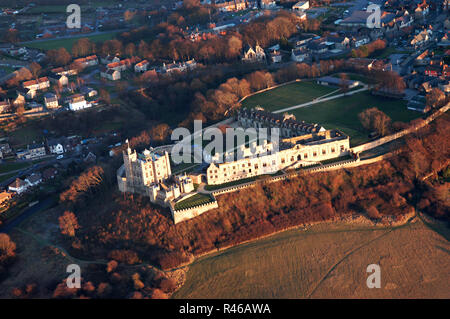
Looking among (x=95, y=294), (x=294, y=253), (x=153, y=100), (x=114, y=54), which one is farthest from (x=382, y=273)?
(x=114, y=54)

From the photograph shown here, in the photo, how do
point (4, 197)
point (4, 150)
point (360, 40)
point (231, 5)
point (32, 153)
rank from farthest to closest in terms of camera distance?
1. point (231, 5)
2. point (360, 40)
3. point (4, 150)
4. point (32, 153)
5. point (4, 197)

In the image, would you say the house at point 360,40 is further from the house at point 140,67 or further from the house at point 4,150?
the house at point 4,150

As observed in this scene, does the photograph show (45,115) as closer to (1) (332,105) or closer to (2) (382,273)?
(1) (332,105)

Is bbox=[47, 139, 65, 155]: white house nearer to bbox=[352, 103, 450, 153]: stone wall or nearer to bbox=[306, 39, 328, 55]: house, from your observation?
bbox=[352, 103, 450, 153]: stone wall

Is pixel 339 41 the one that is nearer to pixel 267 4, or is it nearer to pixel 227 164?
pixel 267 4

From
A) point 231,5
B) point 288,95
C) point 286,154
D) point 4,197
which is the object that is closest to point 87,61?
point 231,5

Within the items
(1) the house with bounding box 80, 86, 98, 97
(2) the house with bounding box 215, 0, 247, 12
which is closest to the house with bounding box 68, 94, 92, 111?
(1) the house with bounding box 80, 86, 98, 97
